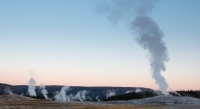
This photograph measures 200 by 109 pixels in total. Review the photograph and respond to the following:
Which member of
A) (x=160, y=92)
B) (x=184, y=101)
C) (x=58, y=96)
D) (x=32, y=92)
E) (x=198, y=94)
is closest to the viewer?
(x=184, y=101)

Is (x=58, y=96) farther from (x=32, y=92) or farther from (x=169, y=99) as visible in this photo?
(x=169, y=99)

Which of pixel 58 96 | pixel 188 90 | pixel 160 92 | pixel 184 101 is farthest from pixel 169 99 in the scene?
pixel 58 96

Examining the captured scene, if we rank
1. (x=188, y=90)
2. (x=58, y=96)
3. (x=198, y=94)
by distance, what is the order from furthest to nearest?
(x=58, y=96)
(x=188, y=90)
(x=198, y=94)

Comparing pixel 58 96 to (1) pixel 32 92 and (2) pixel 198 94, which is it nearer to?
(1) pixel 32 92

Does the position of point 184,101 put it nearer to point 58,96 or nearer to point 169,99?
point 169,99

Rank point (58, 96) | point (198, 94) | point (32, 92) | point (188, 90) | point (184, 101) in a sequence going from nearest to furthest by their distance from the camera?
point (184, 101), point (198, 94), point (188, 90), point (32, 92), point (58, 96)

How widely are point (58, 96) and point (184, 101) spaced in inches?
4560

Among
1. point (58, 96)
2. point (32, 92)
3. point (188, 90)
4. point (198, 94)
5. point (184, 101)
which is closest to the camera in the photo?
point (184, 101)

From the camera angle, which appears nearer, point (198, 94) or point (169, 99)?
point (169, 99)

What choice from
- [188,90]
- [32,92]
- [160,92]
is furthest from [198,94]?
[32,92]

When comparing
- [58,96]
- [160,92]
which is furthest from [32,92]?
[160,92]

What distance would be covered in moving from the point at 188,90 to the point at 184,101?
6515 centimetres

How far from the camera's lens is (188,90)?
125250 millimetres

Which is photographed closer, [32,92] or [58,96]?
[32,92]
